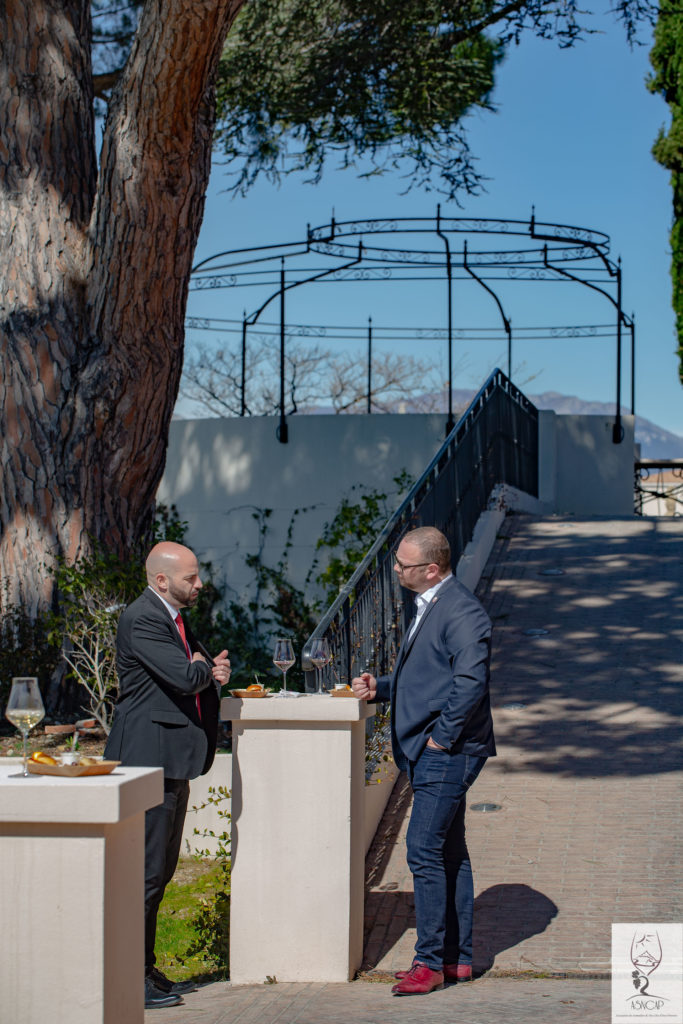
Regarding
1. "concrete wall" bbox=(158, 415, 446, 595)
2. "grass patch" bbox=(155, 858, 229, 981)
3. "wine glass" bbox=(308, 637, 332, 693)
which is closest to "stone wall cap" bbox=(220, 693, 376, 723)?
"wine glass" bbox=(308, 637, 332, 693)

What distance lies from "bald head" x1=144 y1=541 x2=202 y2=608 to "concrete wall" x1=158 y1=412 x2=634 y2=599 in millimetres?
8833

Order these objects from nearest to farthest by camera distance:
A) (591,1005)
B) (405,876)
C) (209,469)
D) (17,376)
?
(591,1005)
(405,876)
(17,376)
(209,469)

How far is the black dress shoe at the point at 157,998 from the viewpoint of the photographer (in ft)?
Result: 15.4

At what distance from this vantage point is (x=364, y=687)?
514 cm

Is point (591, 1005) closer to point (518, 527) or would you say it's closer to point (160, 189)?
point (160, 189)

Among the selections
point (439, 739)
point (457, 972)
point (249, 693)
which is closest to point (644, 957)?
point (457, 972)

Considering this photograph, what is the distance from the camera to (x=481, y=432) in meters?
12.8

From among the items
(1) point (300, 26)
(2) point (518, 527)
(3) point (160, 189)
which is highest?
(1) point (300, 26)

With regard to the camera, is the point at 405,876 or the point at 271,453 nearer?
the point at 405,876

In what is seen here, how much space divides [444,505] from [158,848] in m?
5.61

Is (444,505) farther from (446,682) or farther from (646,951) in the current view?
(646,951)

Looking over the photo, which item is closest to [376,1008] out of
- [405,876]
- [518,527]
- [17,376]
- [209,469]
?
[405,876]

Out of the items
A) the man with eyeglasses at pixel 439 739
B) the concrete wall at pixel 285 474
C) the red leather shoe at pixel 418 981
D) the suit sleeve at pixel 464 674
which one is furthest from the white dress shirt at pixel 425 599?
the concrete wall at pixel 285 474

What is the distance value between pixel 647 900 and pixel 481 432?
25.3ft
